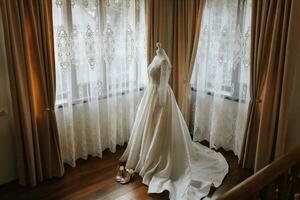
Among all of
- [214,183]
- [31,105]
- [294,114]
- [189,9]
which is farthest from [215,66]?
[31,105]

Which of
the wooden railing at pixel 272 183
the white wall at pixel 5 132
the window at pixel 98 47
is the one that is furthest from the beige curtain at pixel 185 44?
the wooden railing at pixel 272 183

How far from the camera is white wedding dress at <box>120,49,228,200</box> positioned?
3055mm

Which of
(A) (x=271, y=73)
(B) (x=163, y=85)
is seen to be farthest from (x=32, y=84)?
(A) (x=271, y=73)

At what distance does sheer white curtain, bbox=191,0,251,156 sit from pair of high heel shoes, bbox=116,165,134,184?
4.42 ft

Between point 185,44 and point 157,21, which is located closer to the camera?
point 157,21

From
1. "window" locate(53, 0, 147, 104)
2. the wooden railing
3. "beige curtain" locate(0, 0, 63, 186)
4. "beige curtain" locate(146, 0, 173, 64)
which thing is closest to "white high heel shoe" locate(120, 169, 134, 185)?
"beige curtain" locate(0, 0, 63, 186)

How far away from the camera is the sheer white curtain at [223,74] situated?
3.47m

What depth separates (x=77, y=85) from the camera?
3.38m

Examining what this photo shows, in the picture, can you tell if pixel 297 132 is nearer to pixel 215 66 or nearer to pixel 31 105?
pixel 215 66

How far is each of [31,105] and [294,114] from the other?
9.56ft

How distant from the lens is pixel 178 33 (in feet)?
13.5

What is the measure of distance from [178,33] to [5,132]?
2.68 meters

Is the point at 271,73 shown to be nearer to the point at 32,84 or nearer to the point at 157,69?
the point at 157,69

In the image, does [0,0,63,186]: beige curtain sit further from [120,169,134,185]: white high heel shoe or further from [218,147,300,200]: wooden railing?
[218,147,300,200]: wooden railing
